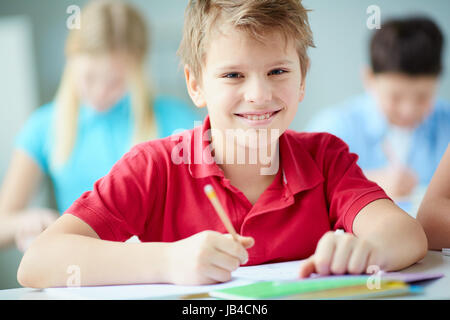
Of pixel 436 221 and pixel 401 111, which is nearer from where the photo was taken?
pixel 436 221

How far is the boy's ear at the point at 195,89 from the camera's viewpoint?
3.03 ft

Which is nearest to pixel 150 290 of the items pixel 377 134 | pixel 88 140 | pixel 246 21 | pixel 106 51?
pixel 246 21

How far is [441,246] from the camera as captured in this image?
2.80 ft

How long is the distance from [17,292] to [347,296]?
1.37 feet

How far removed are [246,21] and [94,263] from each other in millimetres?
409

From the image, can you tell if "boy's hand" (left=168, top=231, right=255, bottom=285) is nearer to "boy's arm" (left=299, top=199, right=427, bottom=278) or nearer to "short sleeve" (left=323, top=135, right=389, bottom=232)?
"boy's arm" (left=299, top=199, right=427, bottom=278)

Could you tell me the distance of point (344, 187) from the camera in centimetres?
87

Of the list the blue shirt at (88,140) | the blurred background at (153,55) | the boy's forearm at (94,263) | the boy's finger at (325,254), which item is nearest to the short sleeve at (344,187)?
the boy's finger at (325,254)

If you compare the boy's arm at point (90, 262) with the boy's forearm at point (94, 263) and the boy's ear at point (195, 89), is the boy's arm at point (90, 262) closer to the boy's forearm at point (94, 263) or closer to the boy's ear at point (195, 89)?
the boy's forearm at point (94, 263)

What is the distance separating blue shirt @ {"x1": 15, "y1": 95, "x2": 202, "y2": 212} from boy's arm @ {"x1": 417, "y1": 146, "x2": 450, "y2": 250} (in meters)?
1.66

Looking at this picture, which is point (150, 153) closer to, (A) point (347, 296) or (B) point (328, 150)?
(B) point (328, 150)

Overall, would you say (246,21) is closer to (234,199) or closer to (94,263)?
(234,199)

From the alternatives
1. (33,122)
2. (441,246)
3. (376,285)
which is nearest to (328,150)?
(441,246)

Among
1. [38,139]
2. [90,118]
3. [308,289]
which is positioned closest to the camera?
[308,289]
